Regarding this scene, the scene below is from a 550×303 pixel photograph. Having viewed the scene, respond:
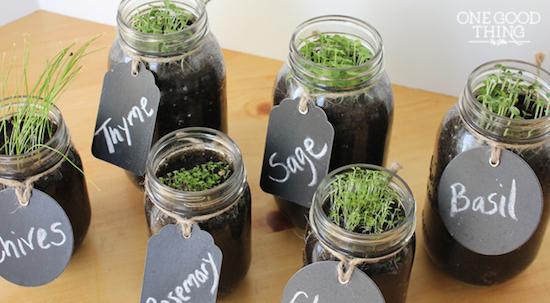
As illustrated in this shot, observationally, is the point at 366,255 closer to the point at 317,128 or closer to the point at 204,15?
the point at 317,128

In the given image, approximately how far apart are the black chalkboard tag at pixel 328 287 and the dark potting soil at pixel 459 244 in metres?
0.20

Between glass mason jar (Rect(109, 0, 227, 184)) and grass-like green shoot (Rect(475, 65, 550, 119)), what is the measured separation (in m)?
0.37

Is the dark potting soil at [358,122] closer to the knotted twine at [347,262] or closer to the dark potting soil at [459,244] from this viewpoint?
the dark potting soil at [459,244]

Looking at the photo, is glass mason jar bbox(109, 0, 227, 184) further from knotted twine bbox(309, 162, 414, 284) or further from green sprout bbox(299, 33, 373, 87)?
knotted twine bbox(309, 162, 414, 284)

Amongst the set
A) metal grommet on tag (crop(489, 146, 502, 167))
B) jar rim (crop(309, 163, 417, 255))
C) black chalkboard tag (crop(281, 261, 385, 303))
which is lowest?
black chalkboard tag (crop(281, 261, 385, 303))

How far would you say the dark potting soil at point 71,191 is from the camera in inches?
37.6

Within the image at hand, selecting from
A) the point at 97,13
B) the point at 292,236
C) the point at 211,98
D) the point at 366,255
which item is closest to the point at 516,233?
the point at 366,255

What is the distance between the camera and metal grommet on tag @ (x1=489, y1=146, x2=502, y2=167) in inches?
35.3

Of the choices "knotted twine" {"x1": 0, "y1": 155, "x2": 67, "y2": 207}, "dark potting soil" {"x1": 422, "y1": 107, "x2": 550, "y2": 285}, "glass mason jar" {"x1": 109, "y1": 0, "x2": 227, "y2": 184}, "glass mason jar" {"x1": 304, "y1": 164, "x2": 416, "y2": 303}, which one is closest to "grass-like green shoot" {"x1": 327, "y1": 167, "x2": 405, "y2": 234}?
"glass mason jar" {"x1": 304, "y1": 164, "x2": 416, "y2": 303}

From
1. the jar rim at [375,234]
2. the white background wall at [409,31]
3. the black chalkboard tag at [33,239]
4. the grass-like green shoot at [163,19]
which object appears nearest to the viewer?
the jar rim at [375,234]

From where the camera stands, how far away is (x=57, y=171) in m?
0.96

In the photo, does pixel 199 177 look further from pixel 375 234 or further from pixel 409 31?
pixel 409 31

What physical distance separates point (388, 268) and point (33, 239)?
1.48ft

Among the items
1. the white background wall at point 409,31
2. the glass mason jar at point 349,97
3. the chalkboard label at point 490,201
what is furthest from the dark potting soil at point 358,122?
the white background wall at point 409,31
